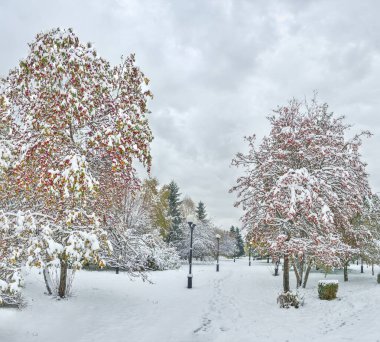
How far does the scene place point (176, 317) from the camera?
11.9 m

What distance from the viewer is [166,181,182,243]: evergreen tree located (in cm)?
4572

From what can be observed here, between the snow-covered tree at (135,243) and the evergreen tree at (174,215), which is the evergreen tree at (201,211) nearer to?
the evergreen tree at (174,215)

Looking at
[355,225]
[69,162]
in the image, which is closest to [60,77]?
[69,162]

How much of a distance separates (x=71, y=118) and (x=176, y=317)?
27.7 feet

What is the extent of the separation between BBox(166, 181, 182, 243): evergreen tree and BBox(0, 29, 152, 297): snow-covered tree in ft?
128

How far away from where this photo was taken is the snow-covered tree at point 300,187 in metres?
13.2

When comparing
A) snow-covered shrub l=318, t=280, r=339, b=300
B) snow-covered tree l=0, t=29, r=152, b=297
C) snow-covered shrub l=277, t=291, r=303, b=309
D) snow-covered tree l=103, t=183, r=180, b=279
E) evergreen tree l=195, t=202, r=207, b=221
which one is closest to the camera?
snow-covered tree l=0, t=29, r=152, b=297

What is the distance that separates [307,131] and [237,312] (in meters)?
7.76

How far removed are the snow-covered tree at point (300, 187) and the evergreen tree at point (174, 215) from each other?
96.6 feet

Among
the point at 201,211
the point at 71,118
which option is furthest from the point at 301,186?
the point at 201,211

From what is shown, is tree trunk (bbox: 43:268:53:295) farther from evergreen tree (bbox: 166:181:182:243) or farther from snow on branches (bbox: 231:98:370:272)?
evergreen tree (bbox: 166:181:182:243)

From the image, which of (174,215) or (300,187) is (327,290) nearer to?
(300,187)

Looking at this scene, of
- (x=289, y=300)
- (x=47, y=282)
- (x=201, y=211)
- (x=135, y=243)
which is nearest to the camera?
(x=47, y=282)

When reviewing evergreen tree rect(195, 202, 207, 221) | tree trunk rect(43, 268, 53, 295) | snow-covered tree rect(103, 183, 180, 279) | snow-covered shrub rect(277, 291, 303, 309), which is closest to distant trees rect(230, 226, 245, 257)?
evergreen tree rect(195, 202, 207, 221)
